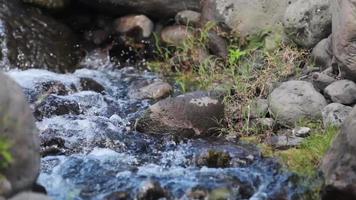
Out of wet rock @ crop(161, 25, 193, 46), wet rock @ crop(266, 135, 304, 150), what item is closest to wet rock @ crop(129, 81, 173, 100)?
wet rock @ crop(161, 25, 193, 46)

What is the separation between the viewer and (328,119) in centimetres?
571

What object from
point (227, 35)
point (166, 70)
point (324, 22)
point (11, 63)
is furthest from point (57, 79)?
point (324, 22)

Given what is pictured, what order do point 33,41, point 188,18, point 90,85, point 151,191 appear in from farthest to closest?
point 188,18, point 33,41, point 90,85, point 151,191

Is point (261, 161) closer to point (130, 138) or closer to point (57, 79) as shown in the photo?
point (130, 138)

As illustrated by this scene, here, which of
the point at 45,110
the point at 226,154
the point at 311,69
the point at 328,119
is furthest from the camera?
the point at 311,69

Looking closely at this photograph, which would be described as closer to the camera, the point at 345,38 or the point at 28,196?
the point at 28,196

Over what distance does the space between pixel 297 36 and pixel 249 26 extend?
762mm

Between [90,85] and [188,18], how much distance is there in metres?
1.87

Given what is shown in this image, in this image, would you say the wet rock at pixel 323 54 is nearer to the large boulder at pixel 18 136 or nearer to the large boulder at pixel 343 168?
the large boulder at pixel 343 168

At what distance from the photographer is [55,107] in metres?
6.36

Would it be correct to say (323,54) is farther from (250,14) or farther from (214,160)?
(214,160)

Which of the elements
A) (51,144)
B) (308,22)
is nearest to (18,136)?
(51,144)

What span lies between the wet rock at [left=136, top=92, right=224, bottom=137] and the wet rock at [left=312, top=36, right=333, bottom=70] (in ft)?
5.05

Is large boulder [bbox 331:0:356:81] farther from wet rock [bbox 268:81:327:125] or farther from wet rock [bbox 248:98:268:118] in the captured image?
wet rock [bbox 248:98:268:118]
